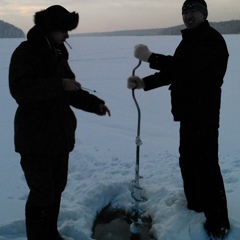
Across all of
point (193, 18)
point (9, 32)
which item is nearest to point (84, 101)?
point (193, 18)

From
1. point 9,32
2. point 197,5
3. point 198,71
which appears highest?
point 9,32

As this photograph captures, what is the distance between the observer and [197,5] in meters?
2.62

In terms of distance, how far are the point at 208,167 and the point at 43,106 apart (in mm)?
1435

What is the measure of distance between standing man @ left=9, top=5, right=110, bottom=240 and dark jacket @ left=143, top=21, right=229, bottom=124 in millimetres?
794

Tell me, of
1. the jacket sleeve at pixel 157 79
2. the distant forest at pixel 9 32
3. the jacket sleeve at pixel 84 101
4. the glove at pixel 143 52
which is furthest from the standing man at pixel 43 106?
the distant forest at pixel 9 32

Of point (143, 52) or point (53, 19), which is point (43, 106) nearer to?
point (53, 19)

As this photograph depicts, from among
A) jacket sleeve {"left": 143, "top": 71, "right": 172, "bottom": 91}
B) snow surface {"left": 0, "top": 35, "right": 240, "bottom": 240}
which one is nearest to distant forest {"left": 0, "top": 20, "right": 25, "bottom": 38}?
snow surface {"left": 0, "top": 35, "right": 240, "bottom": 240}

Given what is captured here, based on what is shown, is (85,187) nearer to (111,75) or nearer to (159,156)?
(159,156)

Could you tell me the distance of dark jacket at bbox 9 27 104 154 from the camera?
84.4 inches

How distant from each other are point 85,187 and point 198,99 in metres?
1.78

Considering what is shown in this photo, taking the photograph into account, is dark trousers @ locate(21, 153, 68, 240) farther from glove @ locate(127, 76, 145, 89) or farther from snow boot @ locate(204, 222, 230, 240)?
snow boot @ locate(204, 222, 230, 240)

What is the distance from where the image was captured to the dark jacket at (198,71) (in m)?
2.47

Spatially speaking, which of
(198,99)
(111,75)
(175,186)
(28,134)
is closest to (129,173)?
(175,186)

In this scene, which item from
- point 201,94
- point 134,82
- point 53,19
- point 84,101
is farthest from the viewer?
point 134,82
